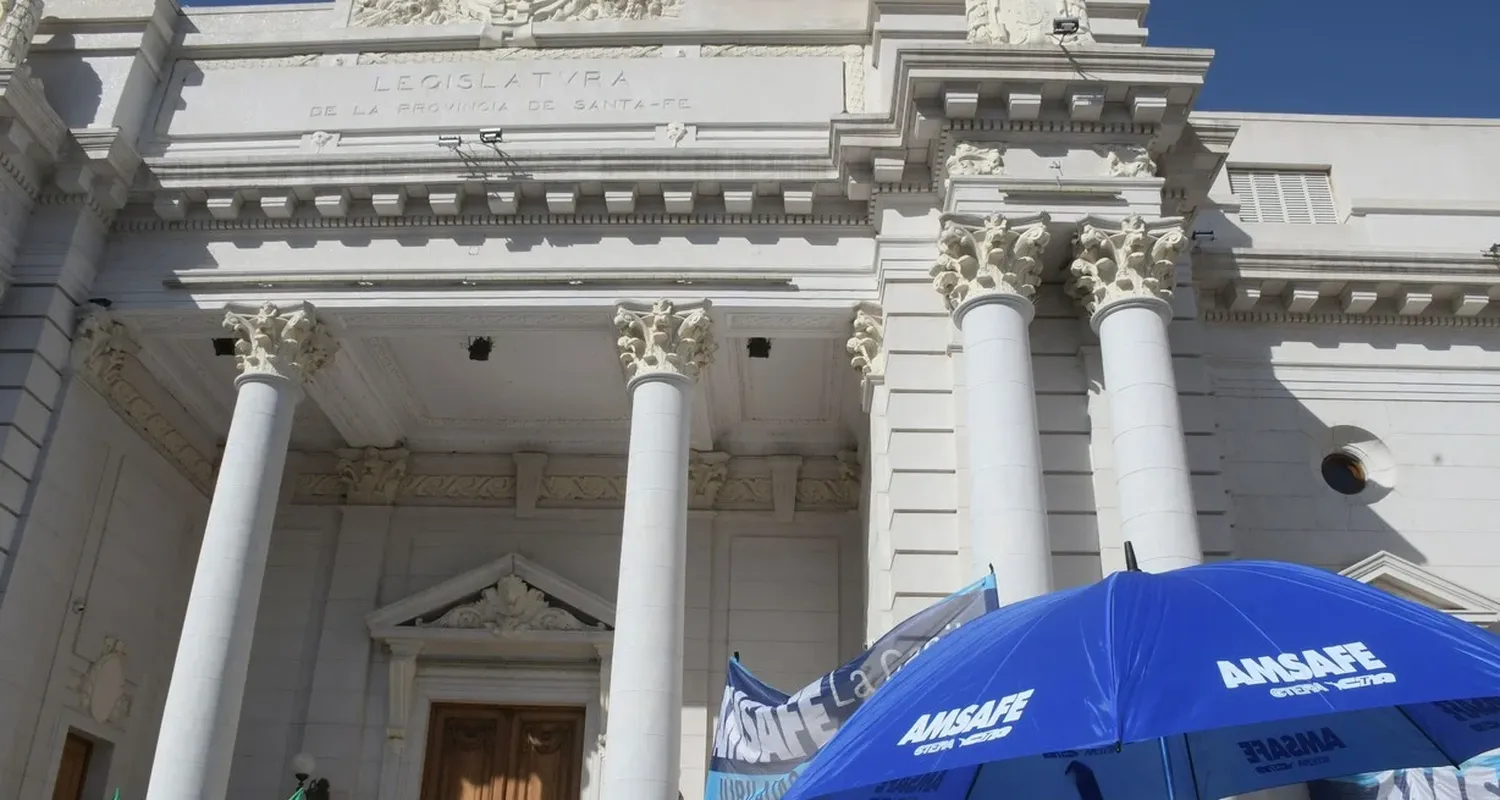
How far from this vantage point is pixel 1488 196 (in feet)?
62.9

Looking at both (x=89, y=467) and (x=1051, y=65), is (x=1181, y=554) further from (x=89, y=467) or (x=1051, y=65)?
(x=89, y=467)

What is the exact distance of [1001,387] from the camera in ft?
44.2

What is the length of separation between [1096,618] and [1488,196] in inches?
692

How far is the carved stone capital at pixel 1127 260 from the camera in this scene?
46.1ft

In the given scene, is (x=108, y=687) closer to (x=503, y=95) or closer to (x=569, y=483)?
(x=569, y=483)

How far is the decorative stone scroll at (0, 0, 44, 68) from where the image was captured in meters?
16.7

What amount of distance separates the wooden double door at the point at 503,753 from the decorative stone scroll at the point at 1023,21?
11.6 m

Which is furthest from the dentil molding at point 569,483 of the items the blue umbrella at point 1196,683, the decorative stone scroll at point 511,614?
the blue umbrella at point 1196,683

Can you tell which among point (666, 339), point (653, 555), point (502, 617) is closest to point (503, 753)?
point (502, 617)

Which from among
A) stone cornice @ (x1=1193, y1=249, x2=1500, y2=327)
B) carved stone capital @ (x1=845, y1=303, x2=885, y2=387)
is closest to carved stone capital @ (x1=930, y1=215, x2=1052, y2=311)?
carved stone capital @ (x1=845, y1=303, x2=885, y2=387)

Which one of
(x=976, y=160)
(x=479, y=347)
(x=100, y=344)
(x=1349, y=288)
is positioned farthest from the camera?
(x=479, y=347)

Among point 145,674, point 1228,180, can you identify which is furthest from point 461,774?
point 1228,180

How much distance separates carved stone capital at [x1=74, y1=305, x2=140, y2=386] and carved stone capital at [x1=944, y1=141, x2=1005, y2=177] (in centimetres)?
1132

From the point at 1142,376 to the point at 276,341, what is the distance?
10.9 m
